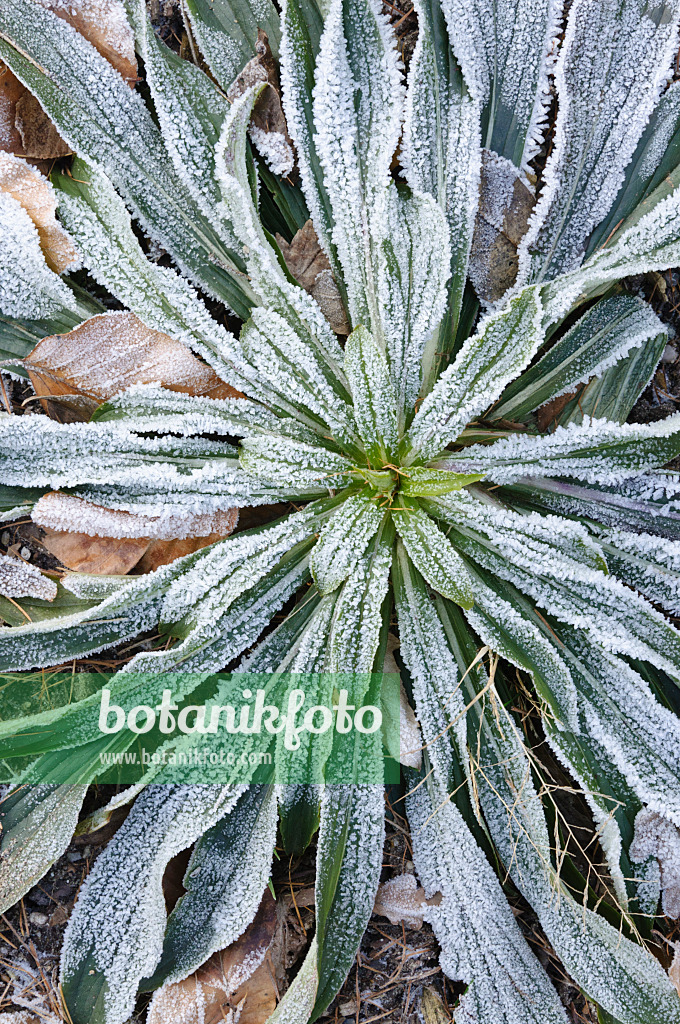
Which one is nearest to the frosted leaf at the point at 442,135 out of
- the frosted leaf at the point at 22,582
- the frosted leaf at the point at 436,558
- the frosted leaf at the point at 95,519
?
the frosted leaf at the point at 436,558

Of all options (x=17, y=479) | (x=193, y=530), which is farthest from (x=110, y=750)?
(x=17, y=479)

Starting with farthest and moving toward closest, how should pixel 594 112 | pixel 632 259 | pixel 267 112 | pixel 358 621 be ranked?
pixel 267 112
pixel 594 112
pixel 358 621
pixel 632 259

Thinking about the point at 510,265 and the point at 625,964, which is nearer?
the point at 625,964

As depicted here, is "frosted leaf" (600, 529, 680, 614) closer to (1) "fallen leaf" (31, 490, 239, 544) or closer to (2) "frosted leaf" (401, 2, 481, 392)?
(2) "frosted leaf" (401, 2, 481, 392)

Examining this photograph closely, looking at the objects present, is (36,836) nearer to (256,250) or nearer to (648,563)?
(256,250)

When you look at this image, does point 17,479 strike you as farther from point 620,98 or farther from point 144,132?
point 620,98

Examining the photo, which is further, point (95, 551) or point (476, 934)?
point (95, 551)

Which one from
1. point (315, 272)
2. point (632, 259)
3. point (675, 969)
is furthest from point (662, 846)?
point (315, 272)
